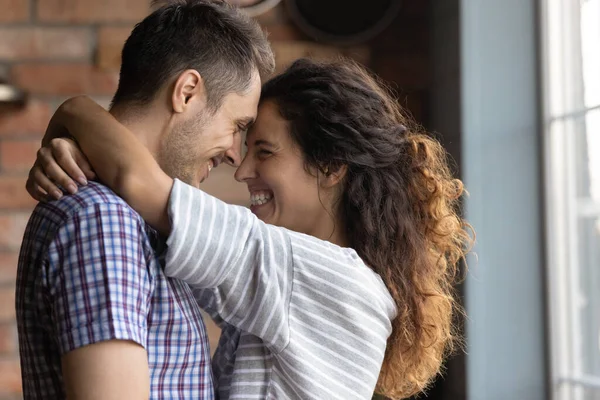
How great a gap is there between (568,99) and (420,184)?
0.63 metres

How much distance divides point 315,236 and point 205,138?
308 mm

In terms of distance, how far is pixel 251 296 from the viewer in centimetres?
112

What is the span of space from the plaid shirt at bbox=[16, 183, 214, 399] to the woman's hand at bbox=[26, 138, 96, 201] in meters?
0.02

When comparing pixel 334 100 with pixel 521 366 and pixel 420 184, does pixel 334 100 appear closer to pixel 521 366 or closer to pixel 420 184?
pixel 420 184

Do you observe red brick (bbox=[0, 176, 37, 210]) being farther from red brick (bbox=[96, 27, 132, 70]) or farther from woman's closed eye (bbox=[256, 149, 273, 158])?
woman's closed eye (bbox=[256, 149, 273, 158])

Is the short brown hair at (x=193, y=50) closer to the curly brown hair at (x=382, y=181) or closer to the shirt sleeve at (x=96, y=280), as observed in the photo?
the curly brown hair at (x=382, y=181)

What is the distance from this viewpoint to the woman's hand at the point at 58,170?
1037 mm

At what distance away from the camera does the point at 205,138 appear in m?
1.26

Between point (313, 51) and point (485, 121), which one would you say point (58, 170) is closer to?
point (485, 121)

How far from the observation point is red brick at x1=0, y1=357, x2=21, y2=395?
8.28 feet

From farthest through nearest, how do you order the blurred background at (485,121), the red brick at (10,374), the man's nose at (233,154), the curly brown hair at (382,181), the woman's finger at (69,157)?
the red brick at (10,374) < the blurred background at (485,121) < the curly brown hair at (382,181) < the man's nose at (233,154) < the woman's finger at (69,157)

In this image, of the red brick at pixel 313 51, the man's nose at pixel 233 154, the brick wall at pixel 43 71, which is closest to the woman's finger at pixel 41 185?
the man's nose at pixel 233 154

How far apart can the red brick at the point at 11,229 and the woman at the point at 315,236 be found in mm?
1338

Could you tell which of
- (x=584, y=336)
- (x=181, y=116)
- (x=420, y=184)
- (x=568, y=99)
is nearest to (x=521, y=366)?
(x=584, y=336)
